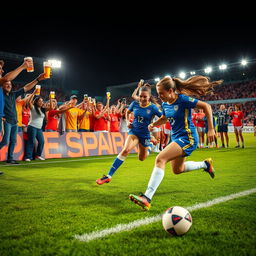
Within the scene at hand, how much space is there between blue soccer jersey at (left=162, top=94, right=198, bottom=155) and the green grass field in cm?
87

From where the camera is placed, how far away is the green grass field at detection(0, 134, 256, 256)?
2363mm

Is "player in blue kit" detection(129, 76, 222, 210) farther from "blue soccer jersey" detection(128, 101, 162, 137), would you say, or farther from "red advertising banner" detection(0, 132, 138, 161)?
"red advertising banner" detection(0, 132, 138, 161)

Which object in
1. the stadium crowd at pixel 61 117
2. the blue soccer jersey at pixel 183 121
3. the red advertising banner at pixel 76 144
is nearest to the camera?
the blue soccer jersey at pixel 183 121

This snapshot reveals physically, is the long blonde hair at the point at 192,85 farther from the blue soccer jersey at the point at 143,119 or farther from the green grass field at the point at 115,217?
the blue soccer jersey at the point at 143,119

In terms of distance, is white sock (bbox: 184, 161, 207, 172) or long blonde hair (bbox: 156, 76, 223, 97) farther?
white sock (bbox: 184, 161, 207, 172)

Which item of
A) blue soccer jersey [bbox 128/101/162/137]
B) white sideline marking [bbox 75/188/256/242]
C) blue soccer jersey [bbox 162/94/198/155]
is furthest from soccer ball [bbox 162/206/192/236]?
blue soccer jersey [bbox 128/101/162/137]

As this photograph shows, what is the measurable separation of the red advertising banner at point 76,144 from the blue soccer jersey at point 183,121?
764cm

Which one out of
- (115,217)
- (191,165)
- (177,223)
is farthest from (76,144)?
(177,223)

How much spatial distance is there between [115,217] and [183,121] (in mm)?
1841

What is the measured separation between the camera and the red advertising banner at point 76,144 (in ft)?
33.8

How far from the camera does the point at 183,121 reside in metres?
4.24

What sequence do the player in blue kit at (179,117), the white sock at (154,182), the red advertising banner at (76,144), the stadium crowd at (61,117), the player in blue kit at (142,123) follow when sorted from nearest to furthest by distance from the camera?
1. the white sock at (154,182)
2. the player in blue kit at (179,117)
3. the player in blue kit at (142,123)
4. the stadium crowd at (61,117)
5. the red advertising banner at (76,144)

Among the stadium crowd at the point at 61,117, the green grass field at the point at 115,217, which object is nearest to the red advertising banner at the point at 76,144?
the stadium crowd at the point at 61,117

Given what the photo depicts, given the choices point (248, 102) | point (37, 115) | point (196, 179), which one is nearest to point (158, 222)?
point (196, 179)
